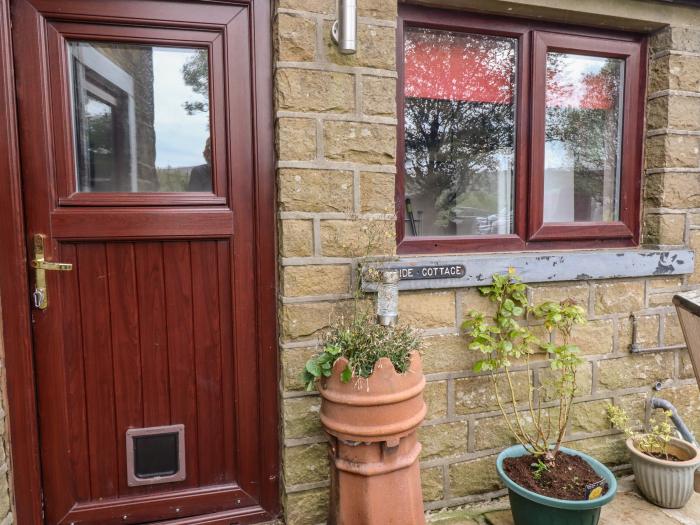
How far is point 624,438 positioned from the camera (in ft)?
7.69

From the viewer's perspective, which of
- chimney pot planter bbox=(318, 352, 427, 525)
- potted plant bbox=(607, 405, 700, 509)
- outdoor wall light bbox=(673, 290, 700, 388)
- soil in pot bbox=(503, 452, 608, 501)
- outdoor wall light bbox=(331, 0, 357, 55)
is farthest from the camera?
potted plant bbox=(607, 405, 700, 509)

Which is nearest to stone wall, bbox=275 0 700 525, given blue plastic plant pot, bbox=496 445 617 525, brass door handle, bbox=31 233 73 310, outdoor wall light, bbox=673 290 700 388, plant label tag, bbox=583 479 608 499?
blue plastic plant pot, bbox=496 445 617 525

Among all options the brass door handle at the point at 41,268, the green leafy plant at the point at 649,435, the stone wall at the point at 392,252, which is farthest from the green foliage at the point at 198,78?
the green leafy plant at the point at 649,435

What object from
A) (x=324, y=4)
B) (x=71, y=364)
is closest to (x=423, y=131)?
(x=324, y=4)

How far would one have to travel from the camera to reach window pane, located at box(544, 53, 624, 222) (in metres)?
2.32

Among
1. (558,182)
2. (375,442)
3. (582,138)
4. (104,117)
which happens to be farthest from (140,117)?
(582,138)

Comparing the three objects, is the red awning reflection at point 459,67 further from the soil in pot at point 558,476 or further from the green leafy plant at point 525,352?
the soil in pot at point 558,476

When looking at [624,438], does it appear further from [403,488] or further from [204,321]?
[204,321]

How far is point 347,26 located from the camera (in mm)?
1717

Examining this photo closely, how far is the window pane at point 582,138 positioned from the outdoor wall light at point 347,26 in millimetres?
1116

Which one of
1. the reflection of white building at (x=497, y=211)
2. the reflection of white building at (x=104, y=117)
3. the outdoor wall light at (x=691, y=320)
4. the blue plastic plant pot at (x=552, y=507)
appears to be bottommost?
the blue plastic plant pot at (x=552, y=507)

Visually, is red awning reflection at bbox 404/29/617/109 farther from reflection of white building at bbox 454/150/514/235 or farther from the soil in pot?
the soil in pot

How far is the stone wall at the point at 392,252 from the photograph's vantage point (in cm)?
180

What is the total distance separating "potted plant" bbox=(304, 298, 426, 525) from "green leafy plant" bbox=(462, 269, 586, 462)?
1.74ft
